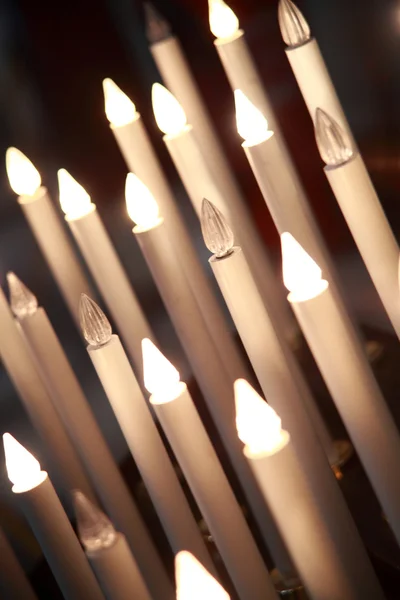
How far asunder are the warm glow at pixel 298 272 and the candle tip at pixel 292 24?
0.19 m

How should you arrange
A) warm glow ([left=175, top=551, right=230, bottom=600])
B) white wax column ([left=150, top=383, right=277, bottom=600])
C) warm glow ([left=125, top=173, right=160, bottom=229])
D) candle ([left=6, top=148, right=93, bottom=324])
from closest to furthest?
warm glow ([left=175, top=551, right=230, bottom=600]) < white wax column ([left=150, top=383, right=277, bottom=600]) < warm glow ([left=125, top=173, right=160, bottom=229]) < candle ([left=6, top=148, right=93, bottom=324])

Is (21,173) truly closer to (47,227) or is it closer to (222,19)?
(47,227)

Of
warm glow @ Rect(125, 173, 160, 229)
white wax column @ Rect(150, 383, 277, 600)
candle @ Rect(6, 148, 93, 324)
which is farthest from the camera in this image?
candle @ Rect(6, 148, 93, 324)

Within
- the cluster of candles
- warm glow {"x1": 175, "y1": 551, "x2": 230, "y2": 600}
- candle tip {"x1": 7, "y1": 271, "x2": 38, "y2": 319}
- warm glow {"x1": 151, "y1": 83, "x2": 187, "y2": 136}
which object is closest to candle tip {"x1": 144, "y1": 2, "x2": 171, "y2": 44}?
the cluster of candles

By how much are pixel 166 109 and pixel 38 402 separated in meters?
0.22

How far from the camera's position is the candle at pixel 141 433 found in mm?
532

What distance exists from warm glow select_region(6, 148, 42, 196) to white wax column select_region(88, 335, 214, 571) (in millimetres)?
202

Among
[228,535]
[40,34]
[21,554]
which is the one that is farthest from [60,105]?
[228,535]

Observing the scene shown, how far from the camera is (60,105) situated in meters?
0.84

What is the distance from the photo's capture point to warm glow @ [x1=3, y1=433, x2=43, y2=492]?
0.51 meters

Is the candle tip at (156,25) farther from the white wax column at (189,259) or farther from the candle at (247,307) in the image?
the candle at (247,307)

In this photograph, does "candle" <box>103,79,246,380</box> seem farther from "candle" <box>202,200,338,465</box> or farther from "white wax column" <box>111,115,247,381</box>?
"candle" <box>202,200,338,465</box>

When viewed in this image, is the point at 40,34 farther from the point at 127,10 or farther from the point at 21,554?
the point at 21,554

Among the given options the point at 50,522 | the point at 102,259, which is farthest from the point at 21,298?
the point at 50,522
